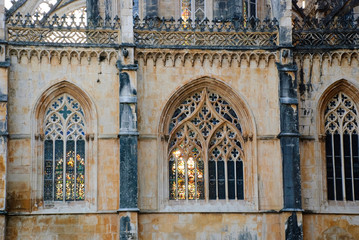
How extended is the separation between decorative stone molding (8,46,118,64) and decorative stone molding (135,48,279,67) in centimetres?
119

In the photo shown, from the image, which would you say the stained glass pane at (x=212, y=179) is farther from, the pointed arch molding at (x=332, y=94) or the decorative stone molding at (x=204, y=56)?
the pointed arch molding at (x=332, y=94)

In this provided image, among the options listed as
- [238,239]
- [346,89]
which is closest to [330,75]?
[346,89]

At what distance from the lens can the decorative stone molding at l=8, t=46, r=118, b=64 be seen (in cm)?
2686

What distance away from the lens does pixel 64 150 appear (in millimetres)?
26969

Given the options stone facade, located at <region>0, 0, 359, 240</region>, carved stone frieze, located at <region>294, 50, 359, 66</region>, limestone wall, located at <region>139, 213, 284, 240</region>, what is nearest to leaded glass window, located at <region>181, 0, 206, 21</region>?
stone facade, located at <region>0, 0, 359, 240</region>

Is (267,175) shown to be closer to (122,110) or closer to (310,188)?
(310,188)

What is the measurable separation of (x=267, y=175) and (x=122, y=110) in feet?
18.0

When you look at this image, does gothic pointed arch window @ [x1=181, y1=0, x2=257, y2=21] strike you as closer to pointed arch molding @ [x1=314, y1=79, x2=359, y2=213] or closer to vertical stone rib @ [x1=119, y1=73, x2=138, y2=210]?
pointed arch molding @ [x1=314, y1=79, x2=359, y2=213]

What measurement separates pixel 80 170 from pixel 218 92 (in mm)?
5591

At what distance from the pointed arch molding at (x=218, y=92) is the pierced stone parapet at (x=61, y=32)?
283 cm

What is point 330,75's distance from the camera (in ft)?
91.7

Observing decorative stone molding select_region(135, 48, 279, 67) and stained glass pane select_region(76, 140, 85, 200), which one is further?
decorative stone molding select_region(135, 48, 279, 67)

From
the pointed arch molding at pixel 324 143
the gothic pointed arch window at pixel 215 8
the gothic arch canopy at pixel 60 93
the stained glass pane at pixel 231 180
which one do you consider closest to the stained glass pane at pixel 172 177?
the stained glass pane at pixel 231 180

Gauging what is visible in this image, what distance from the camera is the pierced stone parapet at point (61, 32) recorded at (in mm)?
26969
